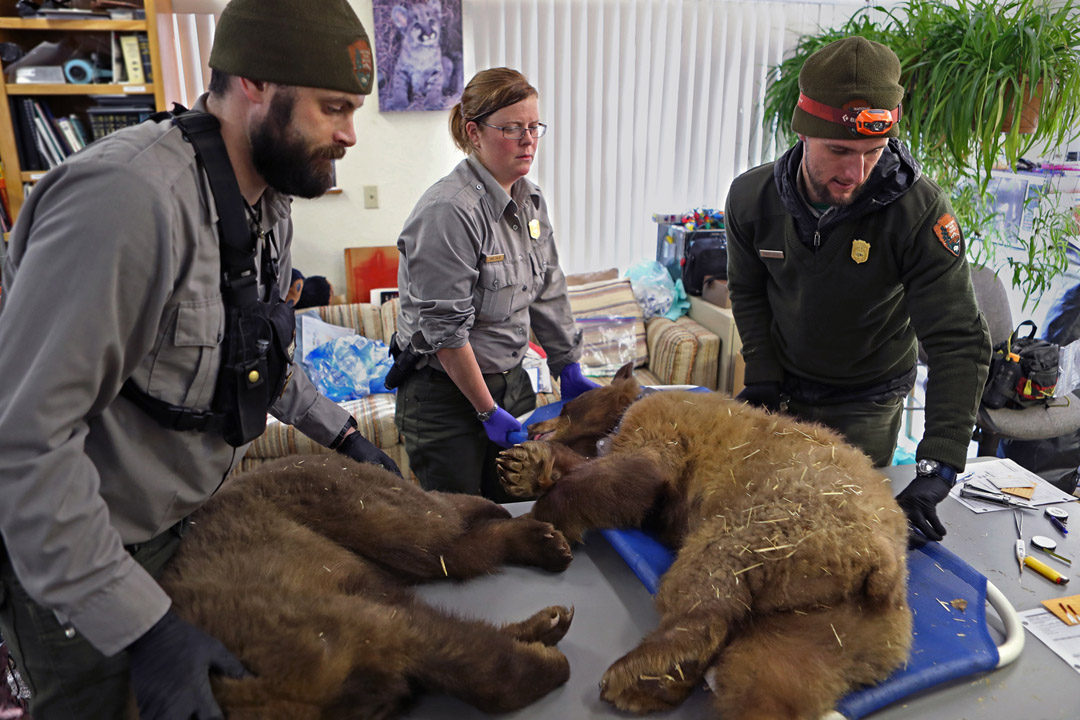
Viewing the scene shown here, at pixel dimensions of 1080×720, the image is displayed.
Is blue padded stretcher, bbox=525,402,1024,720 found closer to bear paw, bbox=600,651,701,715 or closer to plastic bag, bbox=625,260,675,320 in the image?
bear paw, bbox=600,651,701,715

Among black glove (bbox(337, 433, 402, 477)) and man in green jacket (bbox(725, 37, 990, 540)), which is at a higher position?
man in green jacket (bbox(725, 37, 990, 540))

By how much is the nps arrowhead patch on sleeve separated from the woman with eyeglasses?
4.20ft

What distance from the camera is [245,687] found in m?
1.14

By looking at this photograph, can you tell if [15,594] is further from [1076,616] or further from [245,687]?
[1076,616]

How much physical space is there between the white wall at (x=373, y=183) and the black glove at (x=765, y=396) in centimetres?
356

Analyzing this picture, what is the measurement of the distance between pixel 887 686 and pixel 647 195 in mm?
4963

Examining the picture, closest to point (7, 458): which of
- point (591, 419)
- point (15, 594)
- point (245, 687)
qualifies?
point (15, 594)

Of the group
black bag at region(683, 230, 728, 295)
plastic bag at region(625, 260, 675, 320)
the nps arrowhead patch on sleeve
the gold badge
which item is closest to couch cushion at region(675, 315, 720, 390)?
plastic bag at region(625, 260, 675, 320)

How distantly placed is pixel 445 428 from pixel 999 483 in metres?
1.80

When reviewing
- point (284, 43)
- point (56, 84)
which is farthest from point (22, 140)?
point (284, 43)

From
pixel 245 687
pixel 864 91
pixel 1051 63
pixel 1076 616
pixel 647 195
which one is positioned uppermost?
pixel 1051 63

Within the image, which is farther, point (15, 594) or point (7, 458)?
point (15, 594)

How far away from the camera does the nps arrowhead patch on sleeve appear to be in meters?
2.05

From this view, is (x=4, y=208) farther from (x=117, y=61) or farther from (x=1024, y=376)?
(x=1024, y=376)
